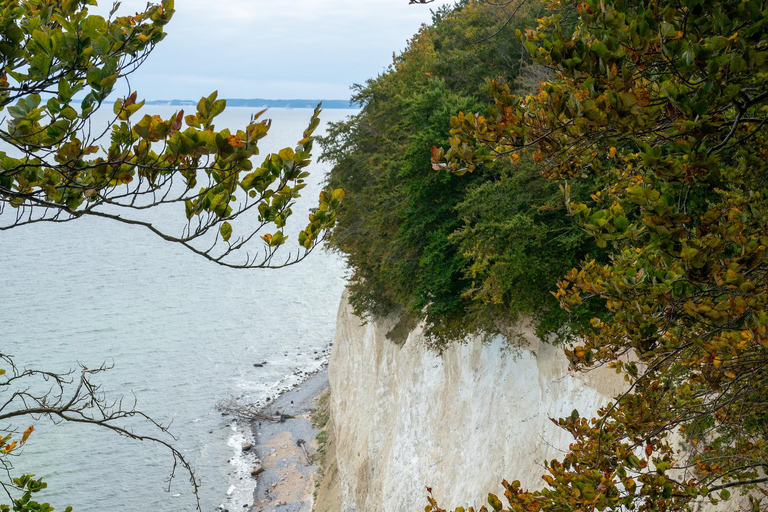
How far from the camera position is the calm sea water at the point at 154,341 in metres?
36.6

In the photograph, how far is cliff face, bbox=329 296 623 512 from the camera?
14.7 meters

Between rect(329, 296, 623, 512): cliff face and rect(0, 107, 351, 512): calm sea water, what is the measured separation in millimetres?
15565

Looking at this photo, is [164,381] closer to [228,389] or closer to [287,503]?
[228,389]

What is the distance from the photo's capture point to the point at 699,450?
9828 mm

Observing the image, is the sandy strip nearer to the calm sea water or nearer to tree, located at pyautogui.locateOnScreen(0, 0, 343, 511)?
the calm sea water

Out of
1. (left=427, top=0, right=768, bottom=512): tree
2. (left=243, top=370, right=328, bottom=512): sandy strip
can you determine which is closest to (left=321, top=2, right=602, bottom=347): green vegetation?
(left=427, top=0, right=768, bottom=512): tree

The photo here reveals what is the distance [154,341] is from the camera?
172 feet

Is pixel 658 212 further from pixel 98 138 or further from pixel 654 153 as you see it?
pixel 98 138

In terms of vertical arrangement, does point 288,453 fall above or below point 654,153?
above

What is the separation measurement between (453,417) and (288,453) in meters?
25.8

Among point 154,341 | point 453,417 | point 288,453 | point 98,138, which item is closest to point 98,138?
point 98,138

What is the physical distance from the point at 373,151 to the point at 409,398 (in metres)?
11.0

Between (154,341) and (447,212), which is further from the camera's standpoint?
(154,341)

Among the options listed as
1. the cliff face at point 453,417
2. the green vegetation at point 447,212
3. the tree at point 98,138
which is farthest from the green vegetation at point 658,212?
the cliff face at point 453,417
